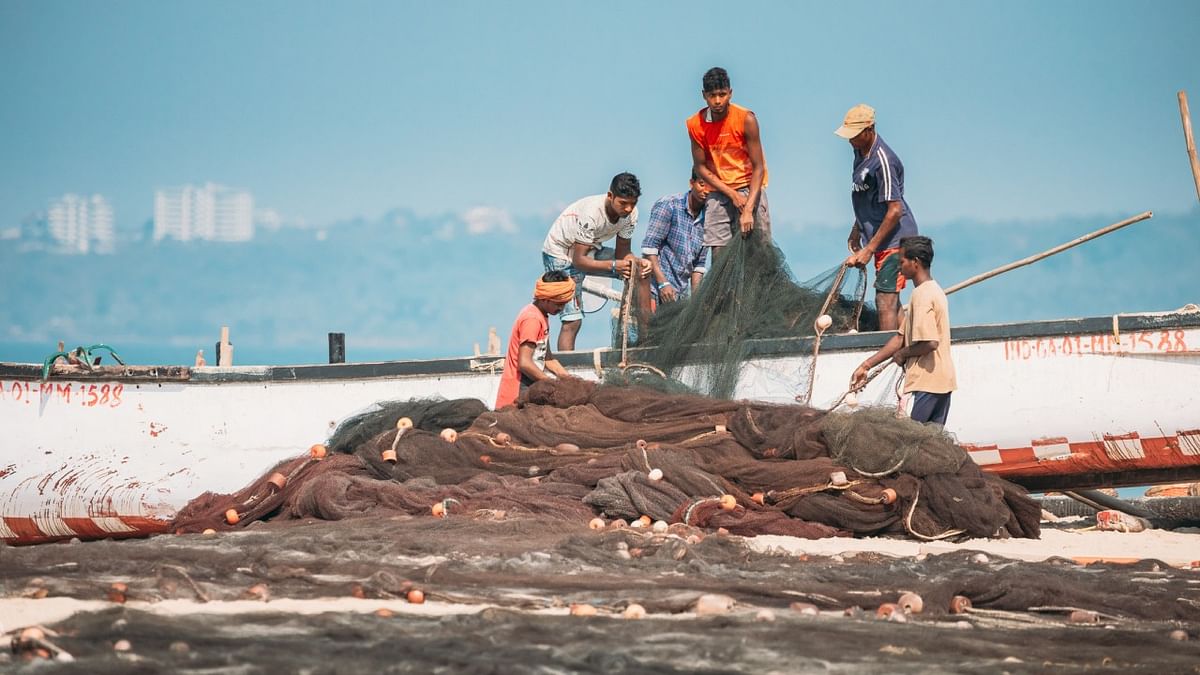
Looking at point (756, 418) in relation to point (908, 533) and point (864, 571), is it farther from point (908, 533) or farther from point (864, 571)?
point (864, 571)

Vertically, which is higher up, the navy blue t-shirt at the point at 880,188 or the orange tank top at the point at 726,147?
the orange tank top at the point at 726,147

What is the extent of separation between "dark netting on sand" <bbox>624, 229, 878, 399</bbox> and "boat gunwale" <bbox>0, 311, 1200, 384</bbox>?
0.14m

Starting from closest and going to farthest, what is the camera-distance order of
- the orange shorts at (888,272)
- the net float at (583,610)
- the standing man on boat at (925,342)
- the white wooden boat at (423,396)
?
the net float at (583,610), the standing man on boat at (925,342), the white wooden boat at (423,396), the orange shorts at (888,272)

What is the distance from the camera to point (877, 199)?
31.9ft

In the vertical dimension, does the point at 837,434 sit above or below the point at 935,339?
below

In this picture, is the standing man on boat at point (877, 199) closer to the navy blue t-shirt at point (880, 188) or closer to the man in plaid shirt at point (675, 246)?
the navy blue t-shirt at point (880, 188)

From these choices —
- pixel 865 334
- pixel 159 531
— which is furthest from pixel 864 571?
pixel 159 531

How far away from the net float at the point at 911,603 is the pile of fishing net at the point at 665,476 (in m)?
2.47

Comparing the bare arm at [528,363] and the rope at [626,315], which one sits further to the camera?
the rope at [626,315]

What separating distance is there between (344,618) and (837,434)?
4237 mm

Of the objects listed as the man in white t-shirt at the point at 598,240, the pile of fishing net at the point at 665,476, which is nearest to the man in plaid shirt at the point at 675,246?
the man in white t-shirt at the point at 598,240

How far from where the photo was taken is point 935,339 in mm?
8250

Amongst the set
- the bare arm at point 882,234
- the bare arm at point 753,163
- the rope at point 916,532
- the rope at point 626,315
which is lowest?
the rope at point 916,532

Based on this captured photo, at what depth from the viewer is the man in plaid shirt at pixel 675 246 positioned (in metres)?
10.8
